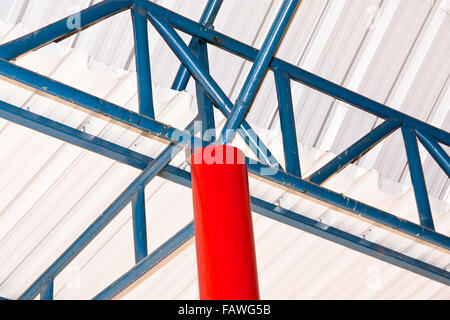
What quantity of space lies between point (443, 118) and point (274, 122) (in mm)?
1794

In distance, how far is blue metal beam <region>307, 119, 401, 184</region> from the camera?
4369 mm

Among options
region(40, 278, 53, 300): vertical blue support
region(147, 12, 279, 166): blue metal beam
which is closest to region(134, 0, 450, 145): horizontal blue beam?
region(147, 12, 279, 166): blue metal beam

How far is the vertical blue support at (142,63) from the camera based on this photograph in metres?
3.93

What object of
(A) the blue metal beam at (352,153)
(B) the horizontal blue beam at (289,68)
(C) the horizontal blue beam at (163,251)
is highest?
(B) the horizontal blue beam at (289,68)

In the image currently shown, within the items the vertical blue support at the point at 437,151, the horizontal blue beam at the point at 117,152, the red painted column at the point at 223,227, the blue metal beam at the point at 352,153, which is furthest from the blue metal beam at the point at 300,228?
the red painted column at the point at 223,227

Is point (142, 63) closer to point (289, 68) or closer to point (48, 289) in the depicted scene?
point (289, 68)

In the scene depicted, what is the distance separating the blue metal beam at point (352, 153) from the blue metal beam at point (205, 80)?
0.41m

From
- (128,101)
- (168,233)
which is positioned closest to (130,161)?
(128,101)

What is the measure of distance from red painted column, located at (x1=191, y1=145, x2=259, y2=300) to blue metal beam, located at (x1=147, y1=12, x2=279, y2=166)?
1007 millimetres

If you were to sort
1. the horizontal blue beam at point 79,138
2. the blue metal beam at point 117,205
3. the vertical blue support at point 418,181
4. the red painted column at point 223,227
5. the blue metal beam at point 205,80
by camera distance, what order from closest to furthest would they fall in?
the red painted column at point 223,227 < the blue metal beam at point 205,80 < the horizontal blue beam at point 79,138 < the blue metal beam at point 117,205 < the vertical blue support at point 418,181

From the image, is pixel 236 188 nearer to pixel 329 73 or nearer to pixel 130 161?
pixel 130 161

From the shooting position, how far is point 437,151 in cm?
504

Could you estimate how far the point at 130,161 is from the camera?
479cm

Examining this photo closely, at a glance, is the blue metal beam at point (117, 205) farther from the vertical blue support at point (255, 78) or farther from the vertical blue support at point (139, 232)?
the vertical blue support at point (255, 78)
